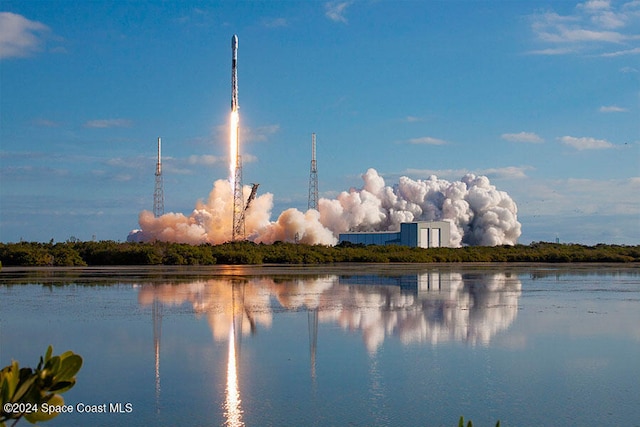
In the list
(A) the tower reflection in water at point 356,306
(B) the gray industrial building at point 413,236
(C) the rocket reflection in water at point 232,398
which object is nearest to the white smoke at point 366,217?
(B) the gray industrial building at point 413,236

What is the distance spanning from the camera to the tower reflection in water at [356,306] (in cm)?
927

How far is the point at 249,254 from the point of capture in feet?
111

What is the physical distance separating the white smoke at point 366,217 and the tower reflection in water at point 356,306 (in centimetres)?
2028

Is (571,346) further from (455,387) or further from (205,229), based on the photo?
(205,229)

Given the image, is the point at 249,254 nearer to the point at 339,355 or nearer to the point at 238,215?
the point at 238,215

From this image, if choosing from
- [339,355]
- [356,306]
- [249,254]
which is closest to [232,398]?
[339,355]

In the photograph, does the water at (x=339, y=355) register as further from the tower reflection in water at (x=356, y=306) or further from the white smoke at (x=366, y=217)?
the white smoke at (x=366, y=217)

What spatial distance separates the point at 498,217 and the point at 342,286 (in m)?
29.9

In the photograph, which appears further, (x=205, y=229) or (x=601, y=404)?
(x=205, y=229)

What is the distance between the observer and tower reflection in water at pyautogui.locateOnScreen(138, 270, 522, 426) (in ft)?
30.4

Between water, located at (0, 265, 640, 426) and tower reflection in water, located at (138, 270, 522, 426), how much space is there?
0.04 meters

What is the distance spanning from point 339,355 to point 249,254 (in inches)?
1022

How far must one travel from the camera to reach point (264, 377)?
6938mm

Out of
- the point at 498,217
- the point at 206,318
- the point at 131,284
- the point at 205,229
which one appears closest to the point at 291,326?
the point at 206,318
